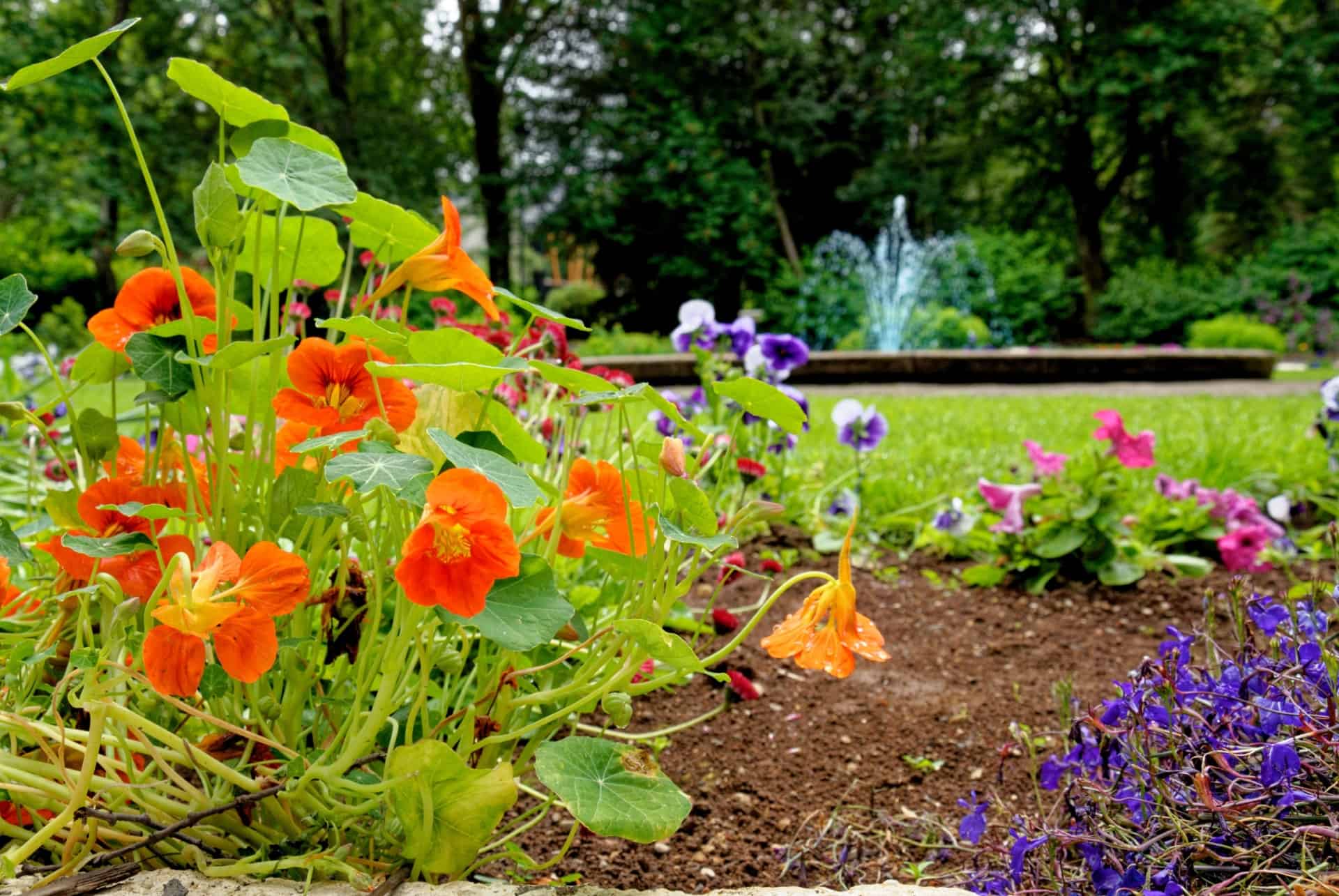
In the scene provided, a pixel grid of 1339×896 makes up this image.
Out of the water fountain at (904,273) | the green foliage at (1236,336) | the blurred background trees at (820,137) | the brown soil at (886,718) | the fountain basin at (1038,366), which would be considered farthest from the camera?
the blurred background trees at (820,137)

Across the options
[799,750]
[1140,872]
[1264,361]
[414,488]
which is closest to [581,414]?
[799,750]

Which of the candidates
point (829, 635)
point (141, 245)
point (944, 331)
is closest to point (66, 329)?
point (944, 331)

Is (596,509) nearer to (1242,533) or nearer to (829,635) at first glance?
A: (829,635)

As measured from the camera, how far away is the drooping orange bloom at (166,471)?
865 mm

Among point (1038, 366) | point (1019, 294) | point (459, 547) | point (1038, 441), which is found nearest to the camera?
point (459, 547)

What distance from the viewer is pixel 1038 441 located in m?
3.88

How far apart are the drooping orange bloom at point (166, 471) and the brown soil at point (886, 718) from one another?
1.90ft

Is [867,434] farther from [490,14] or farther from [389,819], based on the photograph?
[490,14]

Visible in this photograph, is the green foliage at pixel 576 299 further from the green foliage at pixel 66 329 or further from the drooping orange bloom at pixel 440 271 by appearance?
the drooping orange bloom at pixel 440 271

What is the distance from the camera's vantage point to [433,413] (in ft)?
2.82

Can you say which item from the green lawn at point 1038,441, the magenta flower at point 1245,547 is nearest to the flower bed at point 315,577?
the magenta flower at point 1245,547

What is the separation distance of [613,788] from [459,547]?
257 millimetres

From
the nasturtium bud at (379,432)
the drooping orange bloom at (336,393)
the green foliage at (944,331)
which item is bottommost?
the green foliage at (944,331)

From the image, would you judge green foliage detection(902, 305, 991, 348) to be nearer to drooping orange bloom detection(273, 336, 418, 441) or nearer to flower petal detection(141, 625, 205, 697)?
drooping orange bloom detection(273, 336, 418, 441)
